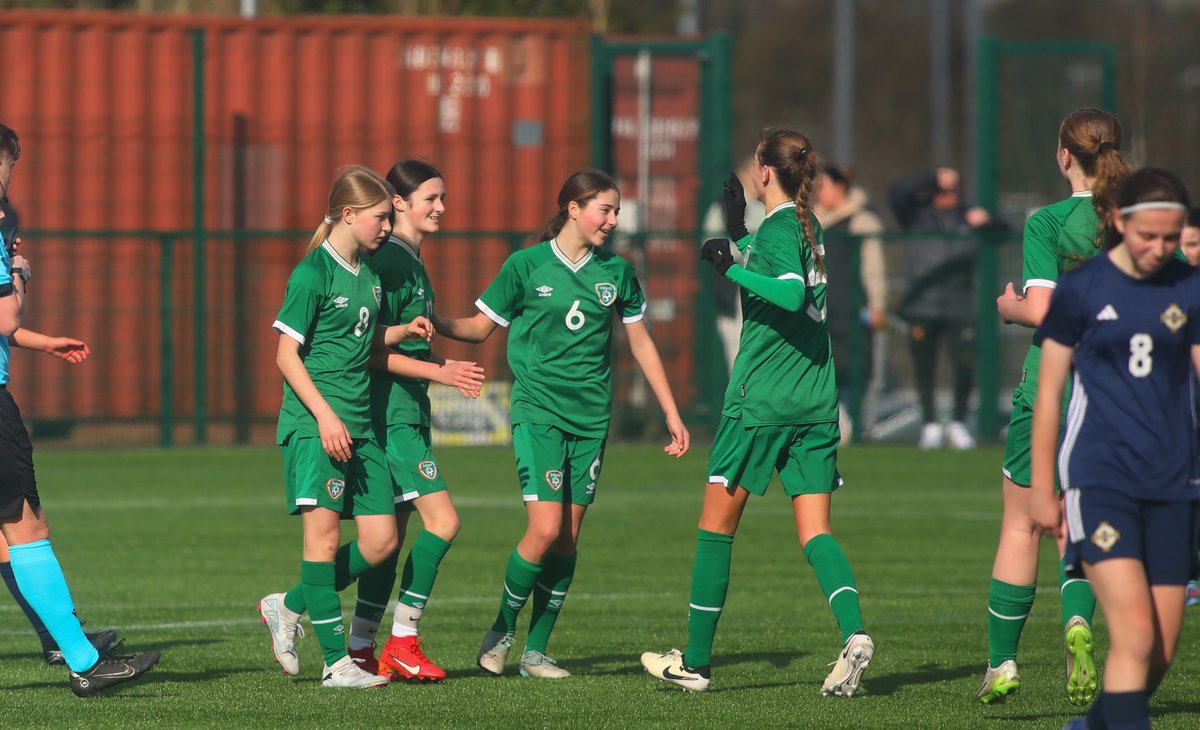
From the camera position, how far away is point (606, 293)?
698cm

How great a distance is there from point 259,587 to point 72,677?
2.85 meters

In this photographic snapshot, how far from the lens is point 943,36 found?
43.9 metres

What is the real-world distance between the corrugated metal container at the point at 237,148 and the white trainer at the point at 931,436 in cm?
396

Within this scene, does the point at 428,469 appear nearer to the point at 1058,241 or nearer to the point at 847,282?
the point at 1058,241

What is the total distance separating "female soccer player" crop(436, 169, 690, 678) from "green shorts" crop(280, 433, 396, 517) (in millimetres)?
538

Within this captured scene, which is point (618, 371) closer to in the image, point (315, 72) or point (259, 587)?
point (315, 72)

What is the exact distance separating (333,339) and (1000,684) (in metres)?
2.62

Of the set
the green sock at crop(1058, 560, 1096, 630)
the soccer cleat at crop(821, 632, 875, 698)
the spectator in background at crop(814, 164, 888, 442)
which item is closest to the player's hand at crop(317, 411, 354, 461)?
the soccer cleat at crop(821, 632, 875, 698)

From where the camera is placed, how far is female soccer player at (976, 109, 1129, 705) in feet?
20.0

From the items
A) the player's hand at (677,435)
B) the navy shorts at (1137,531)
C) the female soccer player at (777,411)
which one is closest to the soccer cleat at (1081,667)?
the navy shorts at (1137,531)

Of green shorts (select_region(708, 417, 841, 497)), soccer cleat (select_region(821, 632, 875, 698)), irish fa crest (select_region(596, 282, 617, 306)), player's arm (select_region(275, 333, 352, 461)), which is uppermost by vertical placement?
irish fa crest (select_region(596, 282, 617, 306))

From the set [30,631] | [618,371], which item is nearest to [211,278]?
[618,371]

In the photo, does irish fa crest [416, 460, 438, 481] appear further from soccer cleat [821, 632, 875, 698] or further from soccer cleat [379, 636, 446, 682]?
soccer cleat [821, 632, 875, 698]

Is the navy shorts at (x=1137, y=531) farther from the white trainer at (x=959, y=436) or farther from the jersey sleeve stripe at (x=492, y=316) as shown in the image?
the white trainer at (x=959, y=436)
